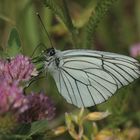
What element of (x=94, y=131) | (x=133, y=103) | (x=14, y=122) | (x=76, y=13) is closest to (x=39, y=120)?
(x=14, y=122)

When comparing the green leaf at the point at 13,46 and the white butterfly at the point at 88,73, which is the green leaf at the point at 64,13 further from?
the green leaf at the point at 13,46

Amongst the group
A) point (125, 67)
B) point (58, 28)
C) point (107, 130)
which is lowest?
point (107, 130)

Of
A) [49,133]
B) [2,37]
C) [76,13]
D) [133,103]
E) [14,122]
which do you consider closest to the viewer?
[14,122]

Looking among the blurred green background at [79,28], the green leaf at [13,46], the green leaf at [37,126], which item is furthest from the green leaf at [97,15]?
the green leaf at [37,126]

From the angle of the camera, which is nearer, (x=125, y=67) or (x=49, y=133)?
(x=49, y=133)

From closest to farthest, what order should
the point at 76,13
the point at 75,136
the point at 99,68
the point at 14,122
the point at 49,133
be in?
the point at 14,122 < the point at 49,133 < the point at 75,136 < the point at 99,68 < the point at 76,13

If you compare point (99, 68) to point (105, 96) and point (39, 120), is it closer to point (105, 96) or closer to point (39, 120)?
point (105, 96)

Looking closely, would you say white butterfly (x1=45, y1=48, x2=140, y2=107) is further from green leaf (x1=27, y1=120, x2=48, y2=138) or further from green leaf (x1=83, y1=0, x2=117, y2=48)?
green leaf (x1=27, y1=120, x2=48, y2=138)
